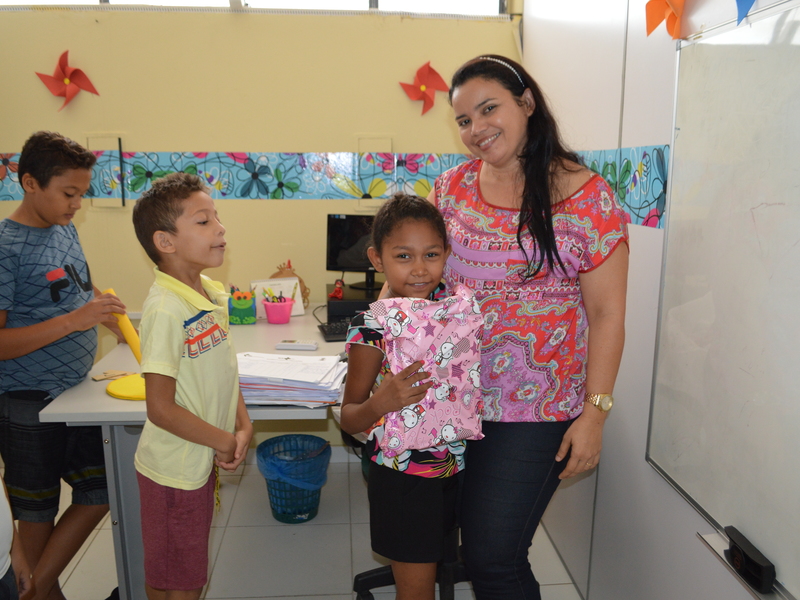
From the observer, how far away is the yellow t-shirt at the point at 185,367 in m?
1.33

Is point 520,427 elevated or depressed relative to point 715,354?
depressed

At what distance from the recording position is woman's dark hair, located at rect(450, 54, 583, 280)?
4.26 feet

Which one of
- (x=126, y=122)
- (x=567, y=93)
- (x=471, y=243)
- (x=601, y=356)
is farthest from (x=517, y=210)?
(x=126, y=122)

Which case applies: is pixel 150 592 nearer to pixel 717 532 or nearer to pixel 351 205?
pixel 717 532

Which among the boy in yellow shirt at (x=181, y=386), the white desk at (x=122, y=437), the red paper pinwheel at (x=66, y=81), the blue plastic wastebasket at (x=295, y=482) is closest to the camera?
the boy in yellow shirt at (x=181, y=386)

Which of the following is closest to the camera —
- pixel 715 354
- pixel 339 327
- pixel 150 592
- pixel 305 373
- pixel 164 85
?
pixel 715 354

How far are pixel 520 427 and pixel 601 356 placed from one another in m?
0.24

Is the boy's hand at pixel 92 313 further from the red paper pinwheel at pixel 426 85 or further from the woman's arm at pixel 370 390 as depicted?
the red paper pinwheel at pixel 426 85

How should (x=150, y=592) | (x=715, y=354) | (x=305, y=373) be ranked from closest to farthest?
1. (x=715, y=354)
2. (x=150, y=592)
3. (x=305, y=373)

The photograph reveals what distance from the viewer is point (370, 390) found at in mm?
1364

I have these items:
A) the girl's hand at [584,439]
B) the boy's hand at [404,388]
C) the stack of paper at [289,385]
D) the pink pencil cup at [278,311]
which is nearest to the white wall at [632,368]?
the girl's hand at [584,439]

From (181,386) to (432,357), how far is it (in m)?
0.59

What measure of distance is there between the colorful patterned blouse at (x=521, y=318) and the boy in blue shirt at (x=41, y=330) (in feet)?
3.51

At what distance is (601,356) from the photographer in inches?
50.9
